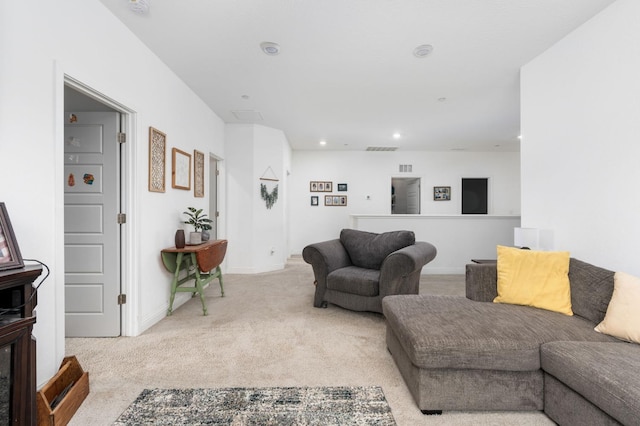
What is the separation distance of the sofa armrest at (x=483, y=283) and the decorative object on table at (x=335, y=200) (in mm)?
4897

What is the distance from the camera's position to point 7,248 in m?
1.26

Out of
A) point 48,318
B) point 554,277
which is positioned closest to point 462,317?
point 554,277

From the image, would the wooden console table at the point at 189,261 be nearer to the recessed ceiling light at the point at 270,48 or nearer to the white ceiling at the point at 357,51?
the white ceiling at the point at 357,51

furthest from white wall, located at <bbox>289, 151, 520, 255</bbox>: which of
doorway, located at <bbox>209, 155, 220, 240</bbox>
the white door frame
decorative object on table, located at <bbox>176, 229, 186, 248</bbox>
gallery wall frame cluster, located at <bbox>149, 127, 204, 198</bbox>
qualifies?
the white door frame

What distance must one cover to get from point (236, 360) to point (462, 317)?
1504 mm

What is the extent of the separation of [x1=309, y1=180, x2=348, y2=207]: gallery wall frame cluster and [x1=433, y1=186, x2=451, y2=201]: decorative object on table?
2.07 m

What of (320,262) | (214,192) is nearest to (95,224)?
(320,262)

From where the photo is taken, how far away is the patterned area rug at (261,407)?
1496mm

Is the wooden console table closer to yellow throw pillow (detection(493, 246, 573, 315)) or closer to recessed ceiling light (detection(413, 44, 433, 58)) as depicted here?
yellow throw pillow (detection(493, 246, 573, 315))

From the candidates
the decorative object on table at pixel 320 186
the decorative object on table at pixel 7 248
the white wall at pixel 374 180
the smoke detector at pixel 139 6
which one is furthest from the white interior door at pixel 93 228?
the decorative object on table at pixel 320 186

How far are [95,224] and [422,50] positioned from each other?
311 centimetres

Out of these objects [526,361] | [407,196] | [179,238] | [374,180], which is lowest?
[526,361]

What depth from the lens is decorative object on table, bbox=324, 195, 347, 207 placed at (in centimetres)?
707

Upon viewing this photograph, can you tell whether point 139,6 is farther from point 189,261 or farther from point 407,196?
point 407,196
